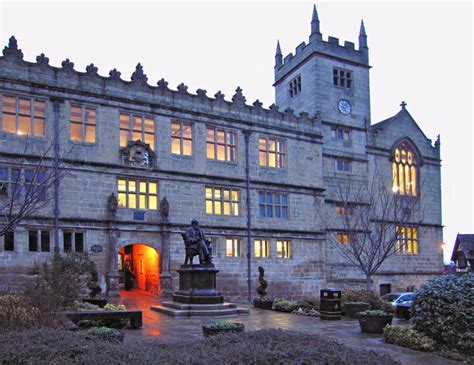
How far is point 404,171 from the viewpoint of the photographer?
39031 millimetres

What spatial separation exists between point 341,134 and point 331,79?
3915mm

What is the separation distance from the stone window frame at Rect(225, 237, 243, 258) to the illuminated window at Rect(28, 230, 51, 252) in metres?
→ 9.82

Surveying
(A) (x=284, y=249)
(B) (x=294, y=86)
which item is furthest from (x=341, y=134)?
(A) (x=284, y=249)

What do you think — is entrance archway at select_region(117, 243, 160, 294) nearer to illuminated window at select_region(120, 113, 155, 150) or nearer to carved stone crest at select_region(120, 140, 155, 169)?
carved stone crest at select_region(120, 140, 155, 169)

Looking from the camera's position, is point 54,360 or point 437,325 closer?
point 54,360

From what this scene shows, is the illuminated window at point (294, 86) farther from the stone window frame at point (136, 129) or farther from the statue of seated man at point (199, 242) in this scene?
the statue of seated man at point (199, 242)

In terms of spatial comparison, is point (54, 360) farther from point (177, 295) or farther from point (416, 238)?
point (416, 238)

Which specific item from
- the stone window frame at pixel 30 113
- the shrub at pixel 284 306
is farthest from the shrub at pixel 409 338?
the stone window frame at pixel 30 113

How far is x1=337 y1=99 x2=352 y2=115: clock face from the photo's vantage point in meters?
37.0

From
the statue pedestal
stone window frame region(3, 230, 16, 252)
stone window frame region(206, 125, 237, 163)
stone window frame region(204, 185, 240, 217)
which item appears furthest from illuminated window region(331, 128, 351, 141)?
stone window frame region(3, 230, 16, 252)

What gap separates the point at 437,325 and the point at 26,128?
19899mm

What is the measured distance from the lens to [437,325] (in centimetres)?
1302

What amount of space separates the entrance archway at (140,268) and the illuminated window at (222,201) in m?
4.02

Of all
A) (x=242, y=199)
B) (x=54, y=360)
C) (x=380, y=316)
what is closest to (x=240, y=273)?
(x=242, y=199)
